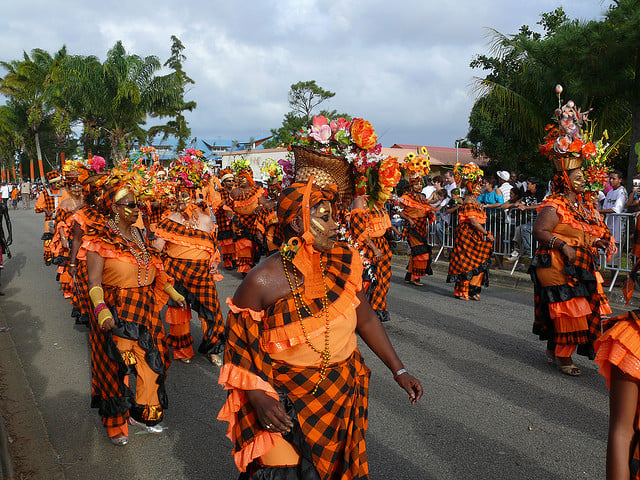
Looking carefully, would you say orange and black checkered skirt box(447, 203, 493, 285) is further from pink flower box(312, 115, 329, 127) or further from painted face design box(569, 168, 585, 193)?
pink flower box(312, 115, 329, 127)

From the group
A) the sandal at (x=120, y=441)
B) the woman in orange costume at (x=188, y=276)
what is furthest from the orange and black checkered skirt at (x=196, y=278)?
the sandal at (x=120, y=441)

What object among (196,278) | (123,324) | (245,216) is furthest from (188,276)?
(245,216)

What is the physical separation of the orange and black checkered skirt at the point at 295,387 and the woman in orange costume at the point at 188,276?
140 inches

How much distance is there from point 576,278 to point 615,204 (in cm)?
574

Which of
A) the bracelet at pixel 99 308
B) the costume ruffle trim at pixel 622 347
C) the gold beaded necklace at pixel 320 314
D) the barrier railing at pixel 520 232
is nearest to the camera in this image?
the costume ruffle trim at pixel 622 347

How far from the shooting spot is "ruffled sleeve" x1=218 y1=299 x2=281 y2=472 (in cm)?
231

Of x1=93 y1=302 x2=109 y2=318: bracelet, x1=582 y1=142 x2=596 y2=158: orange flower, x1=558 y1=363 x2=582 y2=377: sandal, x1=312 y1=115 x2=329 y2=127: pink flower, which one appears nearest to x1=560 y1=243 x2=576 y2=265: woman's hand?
x1=582 y1=142 x2=596 y2=158: orange flower

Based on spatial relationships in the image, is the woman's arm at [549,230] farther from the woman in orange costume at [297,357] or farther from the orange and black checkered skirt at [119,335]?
the orange and black checkered skirt at [119,335]

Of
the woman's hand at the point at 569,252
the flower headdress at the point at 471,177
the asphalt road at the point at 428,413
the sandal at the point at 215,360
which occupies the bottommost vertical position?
the asphalt road at the point at 428,413

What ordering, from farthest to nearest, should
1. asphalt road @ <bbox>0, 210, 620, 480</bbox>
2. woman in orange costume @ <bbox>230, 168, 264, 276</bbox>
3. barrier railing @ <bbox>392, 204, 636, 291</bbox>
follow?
1. woman in orange costume @ <bbox>230, 168, 264, 276</bbox>
2. barrier railing @ <bbox>392, 204, 636, 291</bbox>
3. asphalt road @ <bbox>0, 210, 620, 480</bbox>

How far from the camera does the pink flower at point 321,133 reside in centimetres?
296

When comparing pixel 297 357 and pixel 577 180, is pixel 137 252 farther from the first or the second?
pixel 577 180

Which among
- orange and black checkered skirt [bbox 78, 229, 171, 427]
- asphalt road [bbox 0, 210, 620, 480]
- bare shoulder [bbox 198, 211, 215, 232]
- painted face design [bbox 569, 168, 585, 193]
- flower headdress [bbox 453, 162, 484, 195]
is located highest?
flower headdress [bbox 453, 162, 484, 195]

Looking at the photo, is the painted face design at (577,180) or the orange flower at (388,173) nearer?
the orange flower at (388,173)
